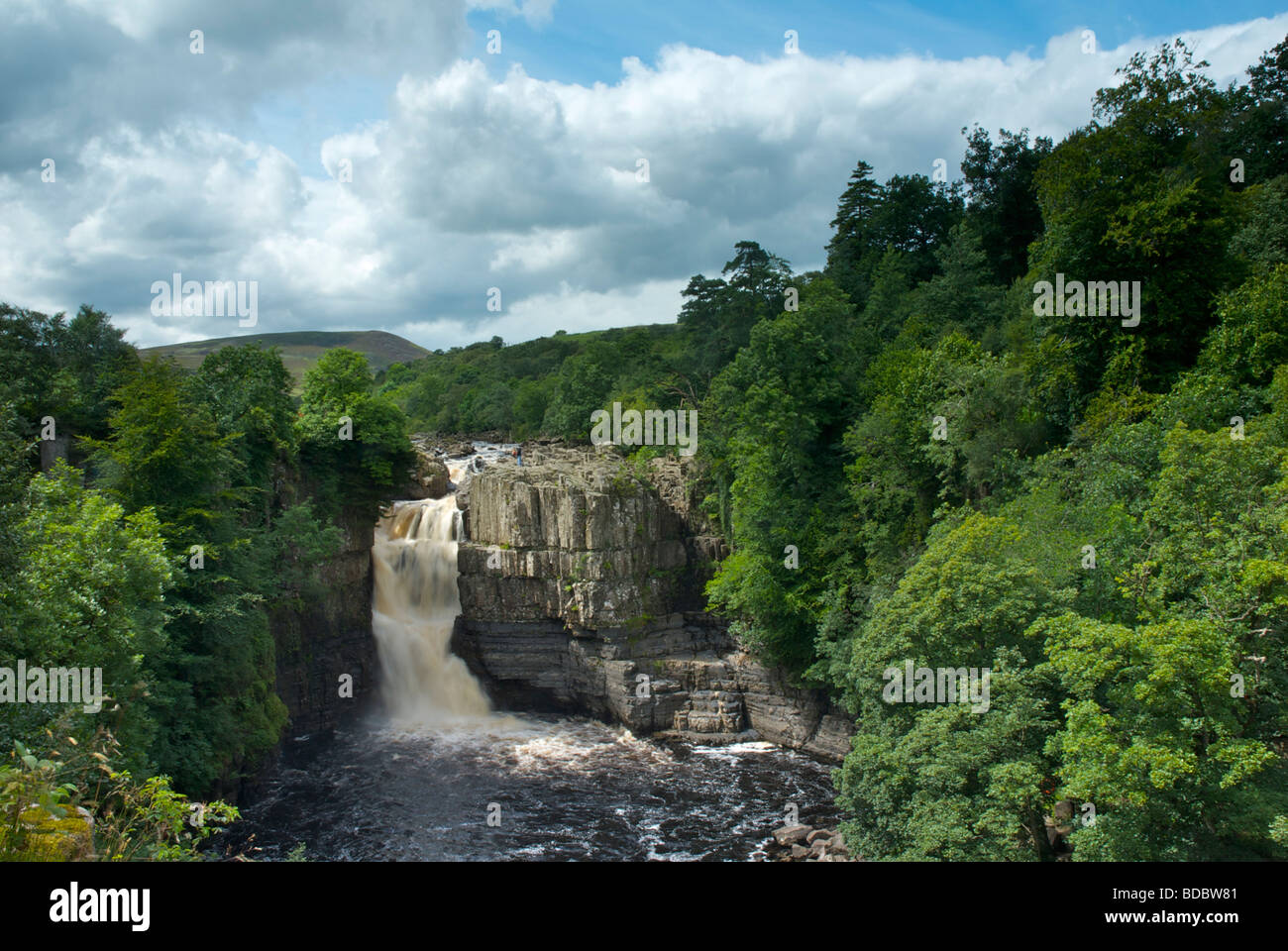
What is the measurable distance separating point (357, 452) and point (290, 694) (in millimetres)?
12486

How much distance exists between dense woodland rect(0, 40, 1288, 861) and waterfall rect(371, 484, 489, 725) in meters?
2.94

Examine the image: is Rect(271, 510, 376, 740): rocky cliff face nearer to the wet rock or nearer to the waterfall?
the waterfall

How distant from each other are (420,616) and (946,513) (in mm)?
26594

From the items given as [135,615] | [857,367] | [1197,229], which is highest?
[1197,229]

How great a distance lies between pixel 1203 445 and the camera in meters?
18.9

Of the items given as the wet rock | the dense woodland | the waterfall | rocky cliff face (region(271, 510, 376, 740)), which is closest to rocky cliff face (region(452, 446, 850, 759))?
the waterfall

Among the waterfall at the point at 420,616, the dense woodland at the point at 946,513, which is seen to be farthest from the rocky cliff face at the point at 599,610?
the dense woodland at the point at 946,513

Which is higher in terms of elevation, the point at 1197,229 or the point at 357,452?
the point at 1197,229

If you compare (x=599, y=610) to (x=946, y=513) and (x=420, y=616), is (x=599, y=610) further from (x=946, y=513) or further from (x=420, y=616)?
(x=946, y=513)

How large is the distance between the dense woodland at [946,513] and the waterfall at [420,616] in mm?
2937
